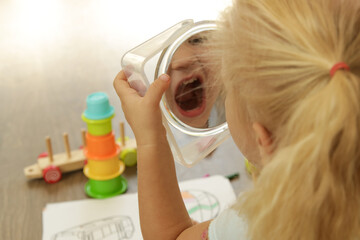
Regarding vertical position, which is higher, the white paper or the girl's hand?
the girl's hand

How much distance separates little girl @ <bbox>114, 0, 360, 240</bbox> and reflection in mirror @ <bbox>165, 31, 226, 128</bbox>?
0.09 meters

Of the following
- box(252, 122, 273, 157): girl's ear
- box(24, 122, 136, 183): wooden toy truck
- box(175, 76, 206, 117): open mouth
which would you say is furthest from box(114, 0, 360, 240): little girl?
box(24, 122, 136, 183): wooden toy truck

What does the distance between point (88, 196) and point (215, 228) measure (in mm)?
282

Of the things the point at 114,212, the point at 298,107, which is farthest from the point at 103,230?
the point at 298,107

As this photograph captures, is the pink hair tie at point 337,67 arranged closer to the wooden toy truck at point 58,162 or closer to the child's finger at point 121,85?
the child's finger at point 121,85

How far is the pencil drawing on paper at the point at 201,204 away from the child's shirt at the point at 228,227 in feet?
0.61

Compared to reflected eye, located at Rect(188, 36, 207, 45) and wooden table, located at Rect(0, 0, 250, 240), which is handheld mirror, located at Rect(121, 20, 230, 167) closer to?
reflected eye, located at Rect(188, 36, 207, 45)

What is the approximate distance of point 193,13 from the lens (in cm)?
132

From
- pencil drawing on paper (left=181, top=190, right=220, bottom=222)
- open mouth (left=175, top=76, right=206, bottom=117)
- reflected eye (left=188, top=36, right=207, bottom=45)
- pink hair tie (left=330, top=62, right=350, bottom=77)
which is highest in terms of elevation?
reflected eye (left=188, top=36, right=207, bottom=45)

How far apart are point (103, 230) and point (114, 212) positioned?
0.04 metres

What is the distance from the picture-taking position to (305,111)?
1.06 feet

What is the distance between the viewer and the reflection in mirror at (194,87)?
512 mm

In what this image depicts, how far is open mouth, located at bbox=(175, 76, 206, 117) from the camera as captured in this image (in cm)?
54

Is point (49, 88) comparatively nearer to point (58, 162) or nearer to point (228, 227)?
point (58, 162)
